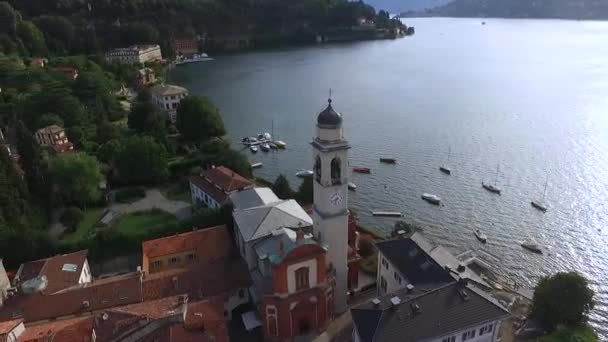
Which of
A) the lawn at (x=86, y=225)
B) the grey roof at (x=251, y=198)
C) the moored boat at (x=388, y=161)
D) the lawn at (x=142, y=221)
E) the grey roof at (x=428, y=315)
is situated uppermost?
the grey roof at (x=251, y=198)

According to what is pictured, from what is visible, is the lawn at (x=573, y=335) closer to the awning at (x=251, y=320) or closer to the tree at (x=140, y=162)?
the awning at (x=251, y=320)

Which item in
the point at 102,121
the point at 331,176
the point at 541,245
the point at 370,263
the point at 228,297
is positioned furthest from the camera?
the point at 102,121

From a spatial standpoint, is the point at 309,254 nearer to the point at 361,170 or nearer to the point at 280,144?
the point at 361,170

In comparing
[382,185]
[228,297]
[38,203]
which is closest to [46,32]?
[38,203]

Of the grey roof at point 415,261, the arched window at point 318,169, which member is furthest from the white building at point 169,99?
the grey roof at point 415,261

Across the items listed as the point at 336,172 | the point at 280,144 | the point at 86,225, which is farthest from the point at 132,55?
the point at 336,172

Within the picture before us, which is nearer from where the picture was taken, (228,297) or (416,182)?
(228,297)

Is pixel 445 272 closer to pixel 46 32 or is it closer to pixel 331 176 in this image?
pixel 331 176
